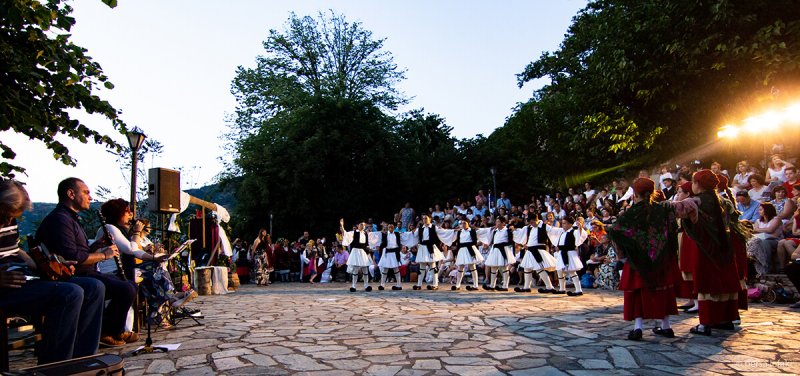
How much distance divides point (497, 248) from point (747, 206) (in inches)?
228

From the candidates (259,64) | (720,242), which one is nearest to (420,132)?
(259,64)

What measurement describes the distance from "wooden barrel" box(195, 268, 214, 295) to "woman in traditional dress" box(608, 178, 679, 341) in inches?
453

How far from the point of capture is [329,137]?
31.0m

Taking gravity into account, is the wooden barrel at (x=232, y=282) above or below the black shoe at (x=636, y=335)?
above

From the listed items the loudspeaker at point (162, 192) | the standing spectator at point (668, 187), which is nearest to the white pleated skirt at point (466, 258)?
the standing spectator at point (668, 187)

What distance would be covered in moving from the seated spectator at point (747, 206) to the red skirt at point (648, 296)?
677cm

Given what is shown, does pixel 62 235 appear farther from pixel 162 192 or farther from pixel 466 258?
pixel 466 258

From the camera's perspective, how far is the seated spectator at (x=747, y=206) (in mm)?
11898

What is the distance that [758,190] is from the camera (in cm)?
1283

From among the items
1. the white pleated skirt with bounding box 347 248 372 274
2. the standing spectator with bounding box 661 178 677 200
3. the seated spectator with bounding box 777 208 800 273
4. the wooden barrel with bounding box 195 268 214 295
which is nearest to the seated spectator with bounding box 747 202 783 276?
the seated spectator with bounding box 777 208 800 273

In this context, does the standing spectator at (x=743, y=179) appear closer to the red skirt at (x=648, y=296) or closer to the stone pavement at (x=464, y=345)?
the stone pavement at (x=464, y=345)

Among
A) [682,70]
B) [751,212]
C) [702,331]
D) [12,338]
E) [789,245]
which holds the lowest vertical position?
[702,331]

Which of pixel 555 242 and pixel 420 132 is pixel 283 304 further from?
pixel 420 132

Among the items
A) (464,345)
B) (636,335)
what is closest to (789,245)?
(636,335)
